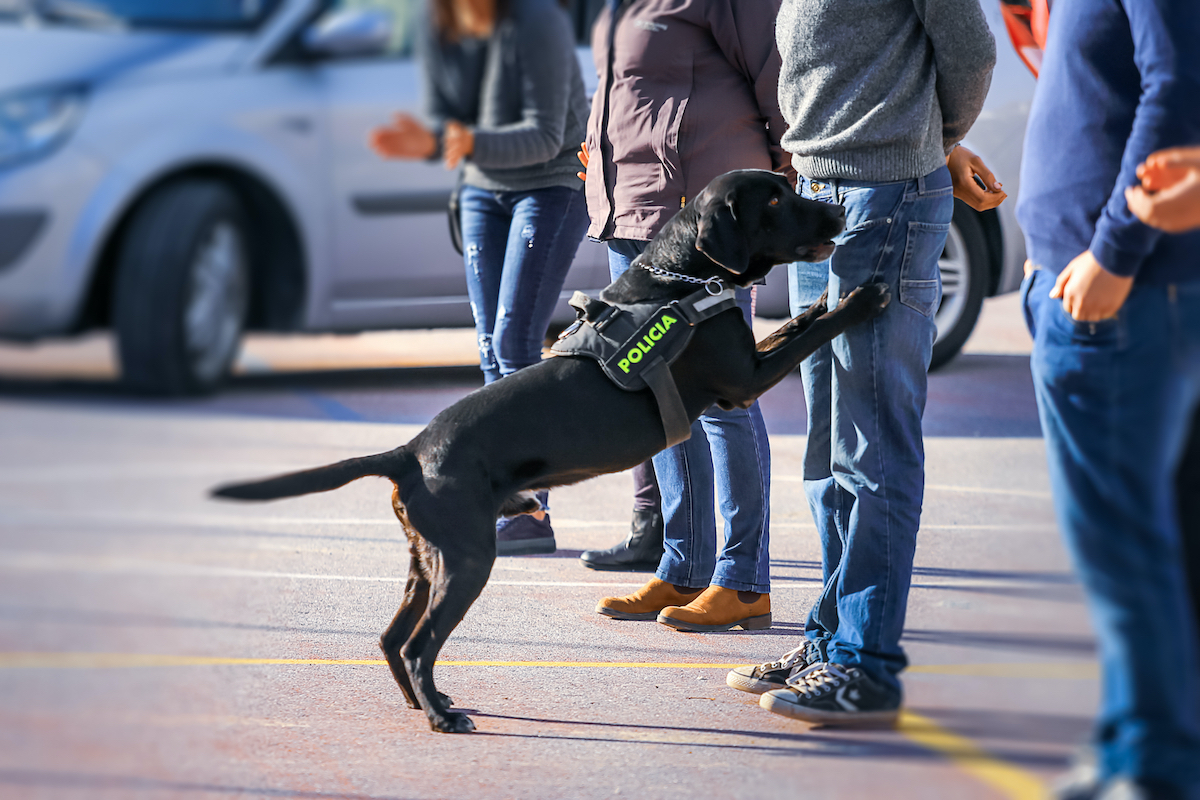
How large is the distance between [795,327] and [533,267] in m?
1.03

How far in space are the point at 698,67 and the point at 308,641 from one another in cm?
184

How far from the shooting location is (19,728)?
947mm

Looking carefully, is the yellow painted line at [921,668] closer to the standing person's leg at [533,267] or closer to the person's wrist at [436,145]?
the person's wrist at [436,145]

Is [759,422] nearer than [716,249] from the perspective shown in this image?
No

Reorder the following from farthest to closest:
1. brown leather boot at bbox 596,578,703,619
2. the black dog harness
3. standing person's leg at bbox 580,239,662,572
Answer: standing person's leg at bbox 580,239,662,572 → brown leather boot at bbox 596,578,703,619 → the black dog harness

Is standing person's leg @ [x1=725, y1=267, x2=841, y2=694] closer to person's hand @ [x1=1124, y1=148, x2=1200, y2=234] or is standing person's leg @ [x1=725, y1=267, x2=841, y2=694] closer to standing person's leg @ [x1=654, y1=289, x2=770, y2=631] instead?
standing person's leg @ [x1=654, y1=289, x2=770, y2=631]

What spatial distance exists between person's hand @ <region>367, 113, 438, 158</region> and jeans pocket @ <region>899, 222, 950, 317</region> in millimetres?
1648

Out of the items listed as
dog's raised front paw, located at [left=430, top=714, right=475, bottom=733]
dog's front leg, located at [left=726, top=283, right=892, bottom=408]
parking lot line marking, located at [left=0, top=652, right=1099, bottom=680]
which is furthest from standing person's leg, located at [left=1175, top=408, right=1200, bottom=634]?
dog's raised front paw, located at [left=430, top=714, right=475, bottom=733]

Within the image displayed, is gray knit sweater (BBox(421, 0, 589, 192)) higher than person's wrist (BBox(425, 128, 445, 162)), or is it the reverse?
gray knit sweater (BBox(421, 0, 589, 192))

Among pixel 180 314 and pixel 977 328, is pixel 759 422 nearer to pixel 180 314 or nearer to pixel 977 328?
pixel 180 314

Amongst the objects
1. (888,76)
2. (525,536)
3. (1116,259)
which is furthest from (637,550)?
(1116,259)

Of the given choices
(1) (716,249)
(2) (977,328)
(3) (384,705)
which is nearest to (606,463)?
(1) (716,249)

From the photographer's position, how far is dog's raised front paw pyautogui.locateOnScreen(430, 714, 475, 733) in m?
2.44

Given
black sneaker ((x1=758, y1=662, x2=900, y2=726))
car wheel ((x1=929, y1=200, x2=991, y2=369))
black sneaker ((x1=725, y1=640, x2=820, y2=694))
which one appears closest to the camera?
black sneaker ((x1=758, y1=662, x2=900, y2=726))
